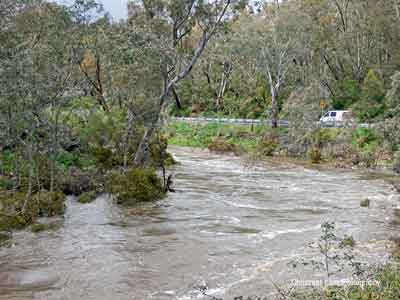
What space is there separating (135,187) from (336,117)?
28.0 meters

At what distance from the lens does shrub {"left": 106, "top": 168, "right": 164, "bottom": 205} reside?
21453mm

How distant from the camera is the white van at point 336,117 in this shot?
4201 cm

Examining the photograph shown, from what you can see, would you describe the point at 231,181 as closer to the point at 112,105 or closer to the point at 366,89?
the point at 112,105

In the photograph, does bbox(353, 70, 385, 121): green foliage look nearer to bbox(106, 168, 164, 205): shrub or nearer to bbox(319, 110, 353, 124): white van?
bbox(319, 110, 353, 124): white van

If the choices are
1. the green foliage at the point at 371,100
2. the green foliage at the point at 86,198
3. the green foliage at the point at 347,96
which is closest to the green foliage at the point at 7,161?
the green foliage at the point at 86,198

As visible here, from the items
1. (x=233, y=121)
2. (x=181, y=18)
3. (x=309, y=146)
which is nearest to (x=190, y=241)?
(x=181, y=18)

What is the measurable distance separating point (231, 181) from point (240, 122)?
21.8m

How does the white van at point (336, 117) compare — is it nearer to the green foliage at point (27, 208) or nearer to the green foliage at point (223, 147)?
the green foliage at point (223, 147)

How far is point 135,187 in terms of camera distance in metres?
21.6

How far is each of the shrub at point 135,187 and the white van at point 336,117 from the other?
21.4 metres

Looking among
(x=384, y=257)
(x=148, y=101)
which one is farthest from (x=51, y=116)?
(x=384, y=257)

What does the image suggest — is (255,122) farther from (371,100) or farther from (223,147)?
(371,100)

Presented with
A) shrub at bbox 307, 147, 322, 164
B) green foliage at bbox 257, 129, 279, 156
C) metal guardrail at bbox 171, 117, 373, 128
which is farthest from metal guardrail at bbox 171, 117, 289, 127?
shrub at bbox 307, 147, 322, 164

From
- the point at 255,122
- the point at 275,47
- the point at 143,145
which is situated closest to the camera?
the point at 143,145
